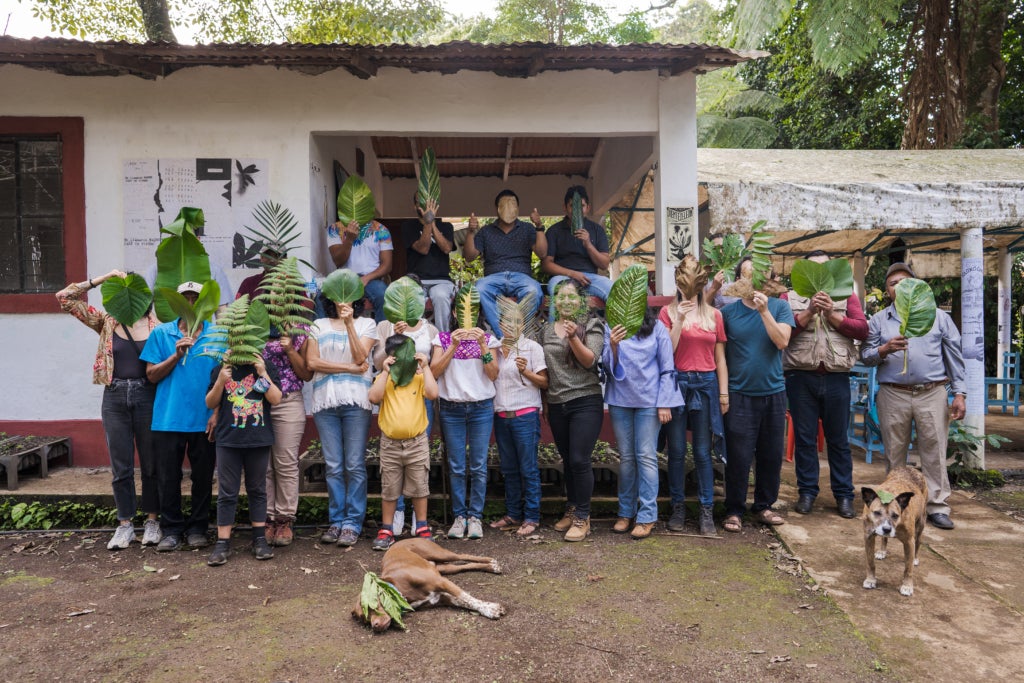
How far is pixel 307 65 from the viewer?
21.4 feet

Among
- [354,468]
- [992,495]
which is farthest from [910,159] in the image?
[354,468]

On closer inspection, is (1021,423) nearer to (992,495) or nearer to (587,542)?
(992,495)

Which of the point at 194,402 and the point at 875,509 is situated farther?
the point at 194,402

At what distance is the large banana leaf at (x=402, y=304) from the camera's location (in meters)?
5.17

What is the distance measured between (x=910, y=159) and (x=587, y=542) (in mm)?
6358

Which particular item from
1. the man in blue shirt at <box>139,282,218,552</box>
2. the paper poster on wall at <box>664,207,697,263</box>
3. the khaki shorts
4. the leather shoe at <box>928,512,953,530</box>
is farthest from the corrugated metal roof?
the leather shoe at <box>928,512,953,530</box>

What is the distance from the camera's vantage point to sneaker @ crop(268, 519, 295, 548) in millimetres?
5305

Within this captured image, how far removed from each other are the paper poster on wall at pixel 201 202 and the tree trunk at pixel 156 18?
23.0ft

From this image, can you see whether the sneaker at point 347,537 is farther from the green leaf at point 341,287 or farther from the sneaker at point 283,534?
the green leaf at point 341,287

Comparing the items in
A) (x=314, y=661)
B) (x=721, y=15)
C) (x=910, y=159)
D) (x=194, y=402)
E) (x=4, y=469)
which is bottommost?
(x=314, y=661)

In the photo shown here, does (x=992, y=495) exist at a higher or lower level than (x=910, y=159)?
lower

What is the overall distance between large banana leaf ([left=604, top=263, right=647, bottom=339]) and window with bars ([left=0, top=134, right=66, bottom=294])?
527 centimetres

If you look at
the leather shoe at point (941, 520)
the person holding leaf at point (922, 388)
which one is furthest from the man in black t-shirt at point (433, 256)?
the leather shoe at point (941, 520)

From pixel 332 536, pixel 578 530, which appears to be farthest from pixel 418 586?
pixel 578 530
